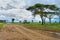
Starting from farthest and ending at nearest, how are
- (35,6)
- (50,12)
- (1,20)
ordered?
(1,20), (50,12), (35,6)

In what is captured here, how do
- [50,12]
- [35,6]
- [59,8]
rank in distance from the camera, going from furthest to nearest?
[59,8], [50,12], [35,6]

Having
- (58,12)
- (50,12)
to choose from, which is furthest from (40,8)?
(58,12)

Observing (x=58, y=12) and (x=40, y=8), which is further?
(x=58, y=12)

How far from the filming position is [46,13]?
243ft

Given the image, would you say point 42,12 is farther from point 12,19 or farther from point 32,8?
point 12,19

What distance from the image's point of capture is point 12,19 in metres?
131

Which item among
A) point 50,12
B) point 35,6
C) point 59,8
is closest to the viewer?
point 35,6

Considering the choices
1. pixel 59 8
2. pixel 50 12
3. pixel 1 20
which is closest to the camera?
pixel 50 12

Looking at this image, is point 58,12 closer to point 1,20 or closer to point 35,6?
point 35,6

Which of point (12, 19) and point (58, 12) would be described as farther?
point (12, 19)

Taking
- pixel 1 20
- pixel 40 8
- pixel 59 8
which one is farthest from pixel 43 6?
pixel 1 20

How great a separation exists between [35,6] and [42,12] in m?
3.26

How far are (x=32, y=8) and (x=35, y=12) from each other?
6.04ft

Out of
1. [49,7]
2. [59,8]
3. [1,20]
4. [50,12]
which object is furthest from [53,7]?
[1,20]
